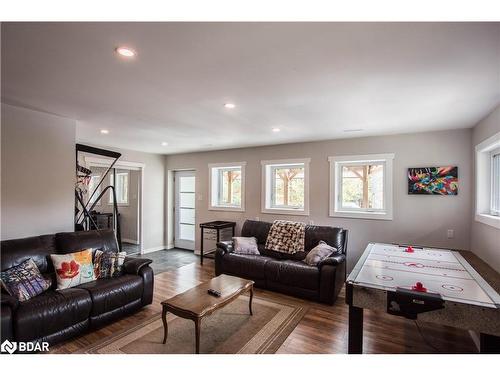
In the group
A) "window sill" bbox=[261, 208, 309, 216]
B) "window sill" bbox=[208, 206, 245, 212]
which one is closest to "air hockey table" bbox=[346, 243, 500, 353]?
"window sill" bbox=[261, 208, 309, 216]

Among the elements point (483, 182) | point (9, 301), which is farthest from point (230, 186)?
point (483, 182)

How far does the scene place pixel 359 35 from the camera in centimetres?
151

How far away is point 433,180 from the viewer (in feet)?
12.5

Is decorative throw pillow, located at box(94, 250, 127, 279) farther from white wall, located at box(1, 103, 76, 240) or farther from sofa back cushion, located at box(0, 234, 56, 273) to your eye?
white wall, located at box(1, 103, 76, 240)

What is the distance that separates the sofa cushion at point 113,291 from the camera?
2576mm

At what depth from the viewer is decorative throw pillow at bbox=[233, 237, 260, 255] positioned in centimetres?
433

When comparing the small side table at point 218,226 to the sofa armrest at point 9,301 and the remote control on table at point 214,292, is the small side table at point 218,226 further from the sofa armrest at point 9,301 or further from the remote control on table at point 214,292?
the sofa armrest at point 9,301

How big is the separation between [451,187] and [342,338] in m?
2.79

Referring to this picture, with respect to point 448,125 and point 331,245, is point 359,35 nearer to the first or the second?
point 448,125

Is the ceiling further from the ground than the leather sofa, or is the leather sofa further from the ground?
the ceiling

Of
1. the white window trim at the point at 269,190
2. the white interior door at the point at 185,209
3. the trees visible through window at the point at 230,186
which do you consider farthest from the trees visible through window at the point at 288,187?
the white interior door at the point at 185,209

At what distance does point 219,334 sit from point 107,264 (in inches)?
61.8

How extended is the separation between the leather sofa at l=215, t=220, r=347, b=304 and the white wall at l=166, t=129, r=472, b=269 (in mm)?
457

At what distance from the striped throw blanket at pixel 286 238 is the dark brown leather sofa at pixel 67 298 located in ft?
6.72
